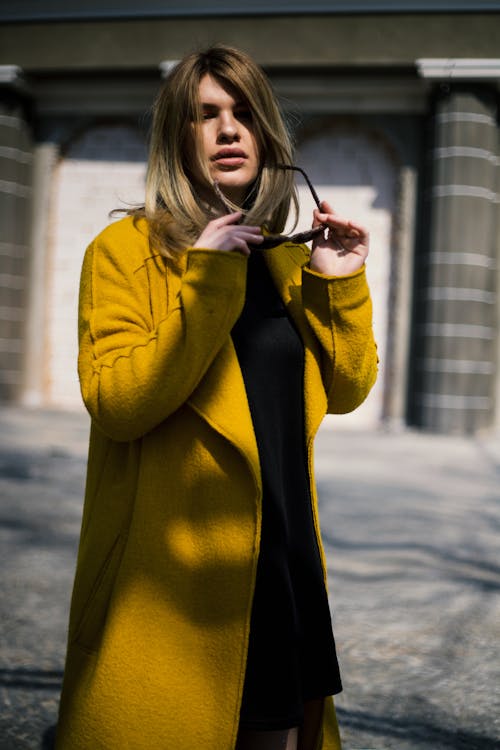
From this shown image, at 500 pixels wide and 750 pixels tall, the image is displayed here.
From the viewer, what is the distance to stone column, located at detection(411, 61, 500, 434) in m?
9.47

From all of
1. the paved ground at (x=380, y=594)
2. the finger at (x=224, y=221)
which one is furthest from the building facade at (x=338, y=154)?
the finger at (x=224, y=221)

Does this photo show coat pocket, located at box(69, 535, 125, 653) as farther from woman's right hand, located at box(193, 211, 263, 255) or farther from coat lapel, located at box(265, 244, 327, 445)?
woman's right hand, located at box(193, 211, 263, 255)

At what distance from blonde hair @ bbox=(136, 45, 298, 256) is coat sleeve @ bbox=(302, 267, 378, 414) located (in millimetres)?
194

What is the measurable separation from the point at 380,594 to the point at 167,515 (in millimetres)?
2477

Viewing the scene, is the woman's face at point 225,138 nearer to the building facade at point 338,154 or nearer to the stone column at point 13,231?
the building facade at point 338,154

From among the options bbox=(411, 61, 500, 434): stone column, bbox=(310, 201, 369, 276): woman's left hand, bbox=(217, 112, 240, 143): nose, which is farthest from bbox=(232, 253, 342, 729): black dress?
bbox=(411, 61, 500, 434): stone column

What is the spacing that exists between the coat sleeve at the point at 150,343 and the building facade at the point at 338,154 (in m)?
7.94

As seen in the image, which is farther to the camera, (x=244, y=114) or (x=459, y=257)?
(x=459, y=257)

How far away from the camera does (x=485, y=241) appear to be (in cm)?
956

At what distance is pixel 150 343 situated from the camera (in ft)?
4.41

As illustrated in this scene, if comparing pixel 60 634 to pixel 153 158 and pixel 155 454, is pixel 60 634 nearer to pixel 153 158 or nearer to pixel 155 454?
pixel 155 454

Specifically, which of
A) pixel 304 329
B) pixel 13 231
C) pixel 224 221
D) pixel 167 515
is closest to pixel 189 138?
pixel 224 221

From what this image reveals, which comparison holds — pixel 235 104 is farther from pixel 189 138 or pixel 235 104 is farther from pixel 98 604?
pixel 98 604

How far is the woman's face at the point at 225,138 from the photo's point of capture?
155cm
